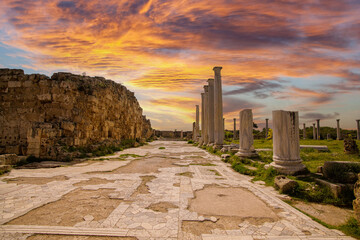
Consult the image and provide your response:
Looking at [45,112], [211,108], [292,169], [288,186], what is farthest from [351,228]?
[211,108]

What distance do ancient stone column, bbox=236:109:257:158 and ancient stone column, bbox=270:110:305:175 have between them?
106 inches

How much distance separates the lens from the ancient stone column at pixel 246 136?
31.6 feet

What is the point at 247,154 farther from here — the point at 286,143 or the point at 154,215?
the point at 154,215

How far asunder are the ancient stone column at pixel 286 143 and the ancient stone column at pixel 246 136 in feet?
8.86

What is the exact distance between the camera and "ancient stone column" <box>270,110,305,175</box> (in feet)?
20.9

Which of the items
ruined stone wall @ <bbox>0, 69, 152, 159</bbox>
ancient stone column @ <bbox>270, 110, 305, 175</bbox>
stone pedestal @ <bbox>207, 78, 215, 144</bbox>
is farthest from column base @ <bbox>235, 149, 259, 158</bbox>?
stone pedestal @ <bbox>207, 78, 215, 144</bbox>

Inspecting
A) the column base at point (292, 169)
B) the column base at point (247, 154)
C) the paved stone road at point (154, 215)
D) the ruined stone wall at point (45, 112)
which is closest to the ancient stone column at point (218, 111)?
the column base at point (247, 154)

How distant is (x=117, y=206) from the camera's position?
12.8ft

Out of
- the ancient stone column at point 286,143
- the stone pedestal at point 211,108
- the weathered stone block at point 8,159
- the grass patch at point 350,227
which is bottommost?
the grass patch at point 350,227

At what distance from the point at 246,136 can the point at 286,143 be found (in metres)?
3.14

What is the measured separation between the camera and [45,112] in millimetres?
11375

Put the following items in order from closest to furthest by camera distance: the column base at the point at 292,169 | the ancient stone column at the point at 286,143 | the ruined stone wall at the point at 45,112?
the column base at the point at 292,169 < the ancient stone column at the point at 286,143 < the ruined stone wall at the point at 45,112

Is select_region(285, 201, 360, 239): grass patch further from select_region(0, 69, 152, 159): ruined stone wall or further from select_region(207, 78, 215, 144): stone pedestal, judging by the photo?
select_region(207, 78, 215, 144): stone pedestal

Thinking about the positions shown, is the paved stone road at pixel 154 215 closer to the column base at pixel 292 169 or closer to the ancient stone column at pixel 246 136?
the column base at pixel 292 169
